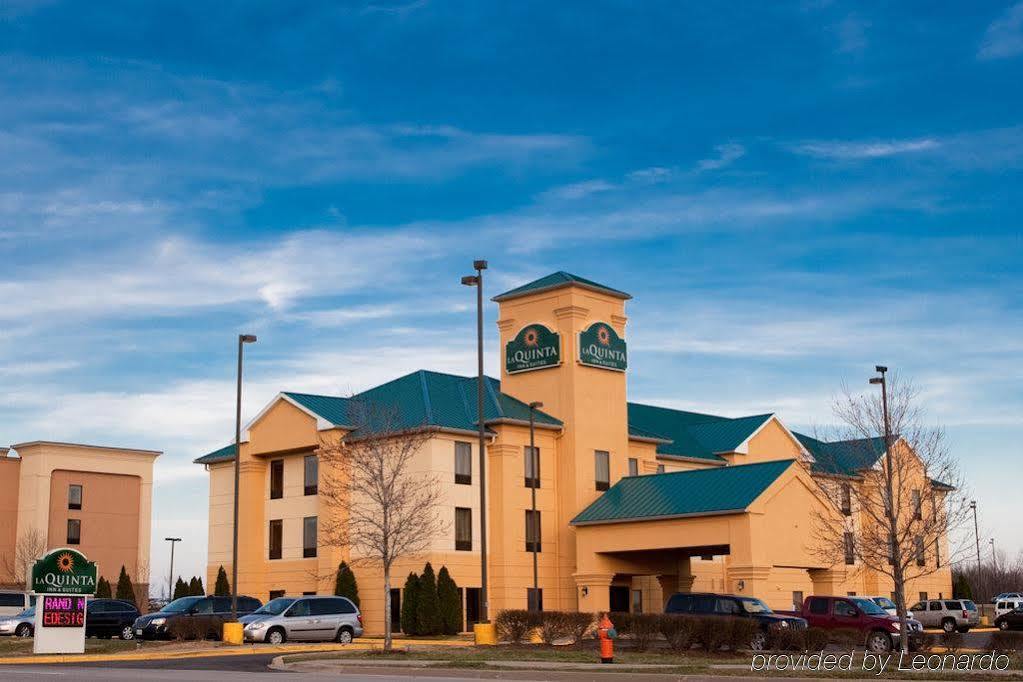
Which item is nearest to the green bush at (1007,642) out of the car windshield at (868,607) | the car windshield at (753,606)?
the car windshield at (753,606)

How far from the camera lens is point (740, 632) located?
3312cm

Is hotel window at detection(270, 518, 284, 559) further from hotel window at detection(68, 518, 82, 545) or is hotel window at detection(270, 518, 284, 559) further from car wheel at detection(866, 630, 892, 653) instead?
car wheel at detection(866, 630, 892, 653)

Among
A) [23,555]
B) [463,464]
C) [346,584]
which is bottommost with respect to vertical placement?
[346,584]

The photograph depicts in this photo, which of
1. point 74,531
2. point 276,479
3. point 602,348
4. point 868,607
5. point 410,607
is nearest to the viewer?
point 868,607

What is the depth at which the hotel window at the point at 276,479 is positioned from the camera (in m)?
62.3

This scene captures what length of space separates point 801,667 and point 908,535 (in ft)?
38.8

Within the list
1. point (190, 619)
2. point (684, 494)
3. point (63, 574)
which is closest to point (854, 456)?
point (684, 494)

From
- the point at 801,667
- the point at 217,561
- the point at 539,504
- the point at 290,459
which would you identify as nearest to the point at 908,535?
the point at 801,667

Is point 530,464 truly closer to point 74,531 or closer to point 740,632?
point 740,632

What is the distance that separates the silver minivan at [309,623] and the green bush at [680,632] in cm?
1451

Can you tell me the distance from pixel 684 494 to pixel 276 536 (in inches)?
791

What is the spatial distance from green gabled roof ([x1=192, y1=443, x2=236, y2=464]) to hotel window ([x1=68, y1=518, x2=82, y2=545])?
2028cm

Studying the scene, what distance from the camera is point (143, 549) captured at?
285 ft

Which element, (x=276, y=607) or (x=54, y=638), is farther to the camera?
(x=276, y=607)
